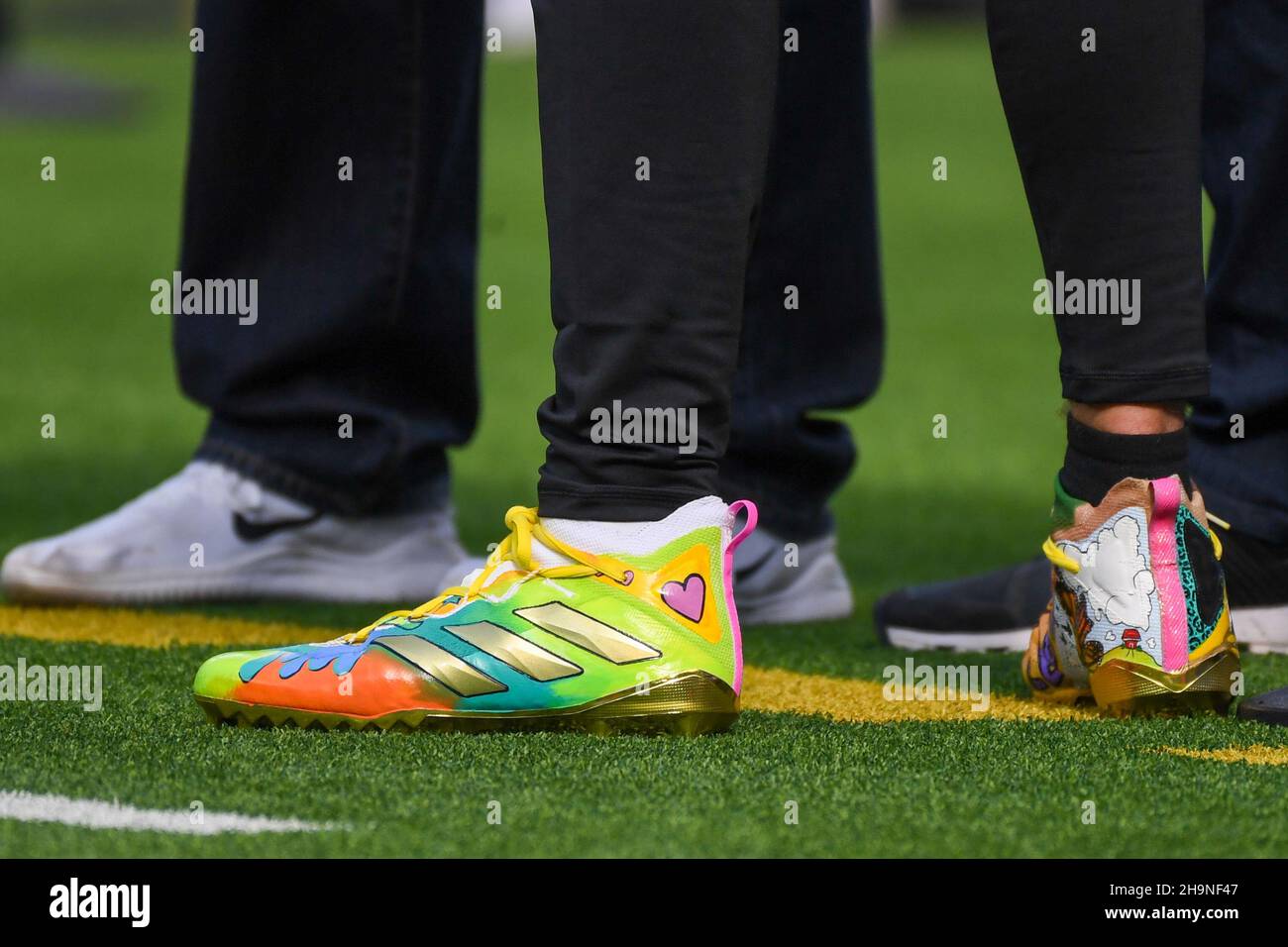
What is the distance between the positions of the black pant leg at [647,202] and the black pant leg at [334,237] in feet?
2.81

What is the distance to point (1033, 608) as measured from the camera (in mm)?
1953

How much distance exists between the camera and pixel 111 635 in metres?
1.98

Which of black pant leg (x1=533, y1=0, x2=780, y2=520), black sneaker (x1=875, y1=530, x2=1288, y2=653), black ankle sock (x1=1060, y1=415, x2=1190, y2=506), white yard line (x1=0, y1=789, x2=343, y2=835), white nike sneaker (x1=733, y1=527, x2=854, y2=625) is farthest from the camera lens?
white nike sneaker (x1=733, y1=527, x2=854, y2=625)

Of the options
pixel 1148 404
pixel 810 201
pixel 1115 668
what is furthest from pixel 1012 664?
pixel 810 201

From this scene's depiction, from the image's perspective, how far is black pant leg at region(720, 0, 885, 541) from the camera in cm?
219

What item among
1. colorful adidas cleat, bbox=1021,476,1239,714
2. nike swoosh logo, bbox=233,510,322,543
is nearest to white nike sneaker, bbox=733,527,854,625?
nike swoosh logo, bbox=233,510,322,543

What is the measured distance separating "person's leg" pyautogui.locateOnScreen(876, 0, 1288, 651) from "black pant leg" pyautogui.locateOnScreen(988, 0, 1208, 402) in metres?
0.51

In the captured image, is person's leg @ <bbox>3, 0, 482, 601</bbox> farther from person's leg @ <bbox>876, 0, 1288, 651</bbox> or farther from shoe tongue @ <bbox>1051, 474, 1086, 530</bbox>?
shoe tongue @ <bbox>1051, 474, 1086, 530</bbox>

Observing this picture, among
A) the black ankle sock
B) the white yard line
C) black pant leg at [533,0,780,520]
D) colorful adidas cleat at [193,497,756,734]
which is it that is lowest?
the white yard line

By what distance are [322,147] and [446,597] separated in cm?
94

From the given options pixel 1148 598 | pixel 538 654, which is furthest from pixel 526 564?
pixel 1148 598

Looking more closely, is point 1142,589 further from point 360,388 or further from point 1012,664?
point 360,388

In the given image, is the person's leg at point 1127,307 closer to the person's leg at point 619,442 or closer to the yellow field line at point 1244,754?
the yellow field line at point 1244,754

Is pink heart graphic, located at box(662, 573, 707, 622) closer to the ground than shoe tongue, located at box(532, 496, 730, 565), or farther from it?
closer to the ground
